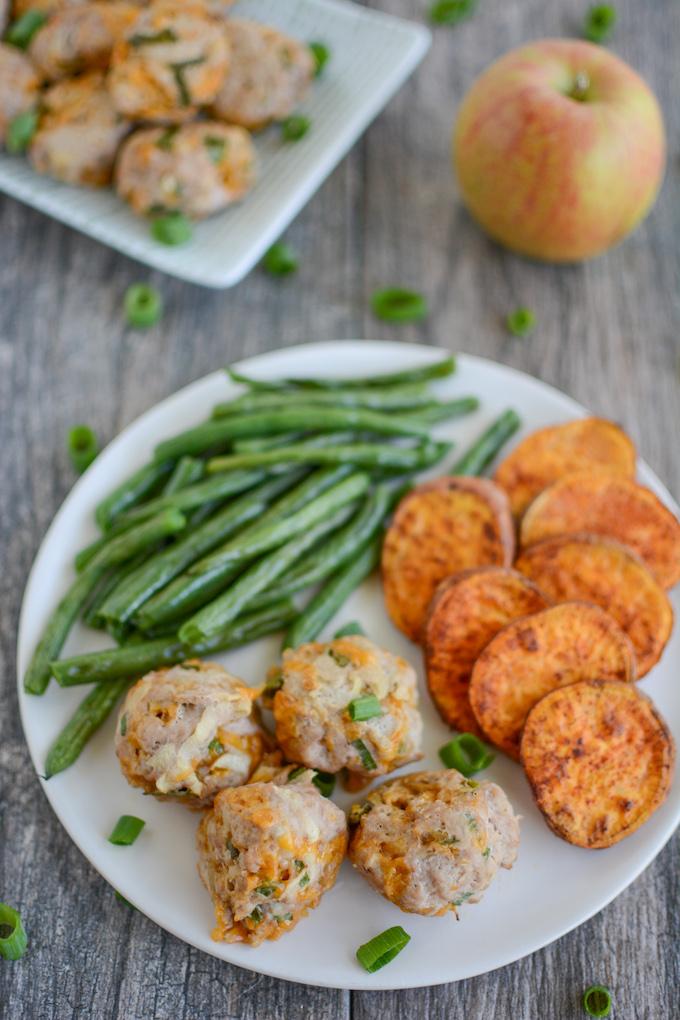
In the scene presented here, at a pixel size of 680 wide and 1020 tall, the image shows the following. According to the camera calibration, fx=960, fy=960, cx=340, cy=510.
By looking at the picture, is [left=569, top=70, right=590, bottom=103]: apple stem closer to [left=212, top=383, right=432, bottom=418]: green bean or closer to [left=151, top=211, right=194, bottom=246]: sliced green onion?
[left=212, top=383, right=432, bottom=418]: green bean

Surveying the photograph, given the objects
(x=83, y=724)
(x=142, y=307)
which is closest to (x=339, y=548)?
(x=83, y=724)

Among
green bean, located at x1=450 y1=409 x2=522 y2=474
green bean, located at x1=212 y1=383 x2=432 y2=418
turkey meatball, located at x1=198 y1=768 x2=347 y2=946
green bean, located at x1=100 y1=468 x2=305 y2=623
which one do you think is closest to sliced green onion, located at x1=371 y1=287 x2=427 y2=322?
green bean, located at x1=212 y1=383 x2=432 y2=418

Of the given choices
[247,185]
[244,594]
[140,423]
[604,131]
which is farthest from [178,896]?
[604,131]

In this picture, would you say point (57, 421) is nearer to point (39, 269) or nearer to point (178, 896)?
point (39, 269)

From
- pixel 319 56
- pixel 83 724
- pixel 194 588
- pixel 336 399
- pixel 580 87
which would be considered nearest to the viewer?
pixel 83 724

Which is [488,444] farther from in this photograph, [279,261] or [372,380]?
[279,261]

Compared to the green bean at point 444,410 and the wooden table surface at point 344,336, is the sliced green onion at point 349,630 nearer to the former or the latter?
the green bean at point 444,410

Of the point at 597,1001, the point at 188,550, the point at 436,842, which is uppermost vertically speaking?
the point at 188,550
